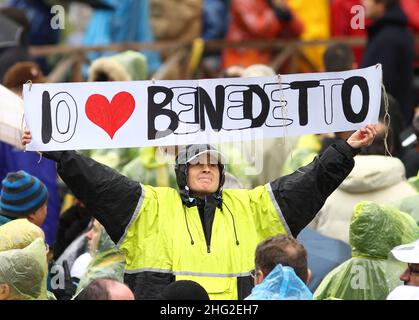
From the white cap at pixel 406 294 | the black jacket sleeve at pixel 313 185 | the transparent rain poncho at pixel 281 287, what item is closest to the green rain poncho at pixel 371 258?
the black jacket sleeve at pixel 313 185

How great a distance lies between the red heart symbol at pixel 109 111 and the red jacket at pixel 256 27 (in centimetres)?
684

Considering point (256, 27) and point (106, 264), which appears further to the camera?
point (256, 27)

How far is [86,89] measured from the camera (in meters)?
8.38

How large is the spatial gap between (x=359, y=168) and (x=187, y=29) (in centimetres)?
643

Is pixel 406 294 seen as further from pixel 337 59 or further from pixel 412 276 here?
pixel 337 59

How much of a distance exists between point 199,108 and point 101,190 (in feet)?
2.49

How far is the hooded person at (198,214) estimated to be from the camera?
8102mm

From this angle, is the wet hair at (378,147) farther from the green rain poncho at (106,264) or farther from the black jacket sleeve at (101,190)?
the black jacket sleeve at (101,190)

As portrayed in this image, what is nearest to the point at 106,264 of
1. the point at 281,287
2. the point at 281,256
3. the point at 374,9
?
the point at 281,256

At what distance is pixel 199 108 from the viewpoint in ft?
27.8

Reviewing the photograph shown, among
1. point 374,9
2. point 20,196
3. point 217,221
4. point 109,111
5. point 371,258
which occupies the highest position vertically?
point 374,9

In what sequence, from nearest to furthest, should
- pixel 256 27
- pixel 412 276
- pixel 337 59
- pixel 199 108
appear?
pixel 412 276 < pixel 199 108 < pixel 337 59 < pixel 256 27

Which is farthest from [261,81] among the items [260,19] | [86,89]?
[260,19]
